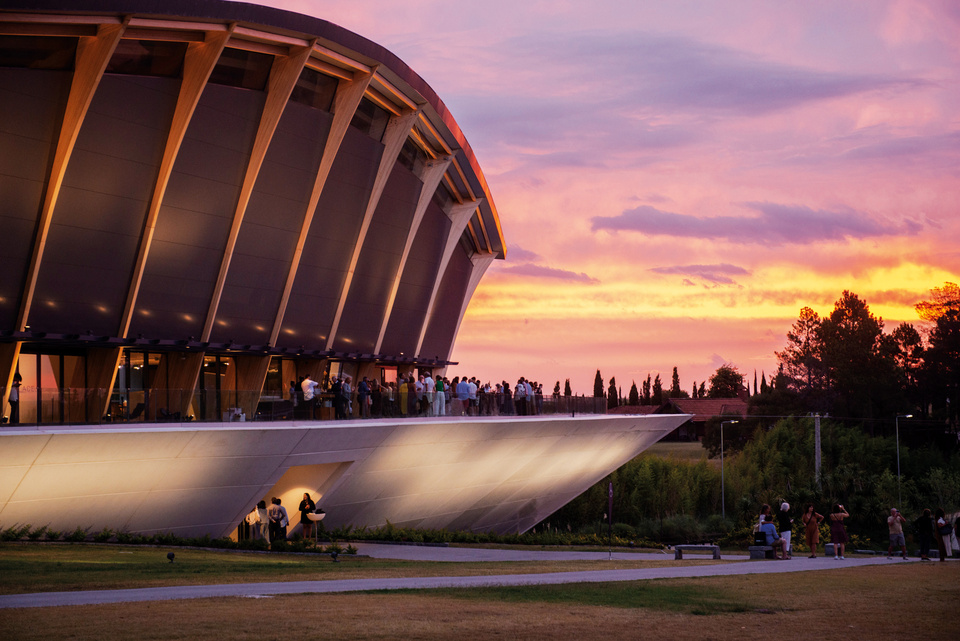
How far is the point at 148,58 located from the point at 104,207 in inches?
176

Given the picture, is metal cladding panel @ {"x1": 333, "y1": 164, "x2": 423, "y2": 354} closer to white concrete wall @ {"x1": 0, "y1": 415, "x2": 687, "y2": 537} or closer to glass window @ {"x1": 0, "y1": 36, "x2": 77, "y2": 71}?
white concrete wall @ {"x1": 0, "y1": 415, "x2": 687, "y2": 537}

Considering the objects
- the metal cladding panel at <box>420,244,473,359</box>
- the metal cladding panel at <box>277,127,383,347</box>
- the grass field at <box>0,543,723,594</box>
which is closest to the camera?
the grass field at <box>0,543,723,594</box>

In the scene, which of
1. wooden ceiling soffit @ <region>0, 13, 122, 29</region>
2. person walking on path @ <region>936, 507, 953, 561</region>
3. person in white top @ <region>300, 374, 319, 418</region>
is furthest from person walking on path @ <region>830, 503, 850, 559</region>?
wooden ceiling soffit @ <region>0, 13, 122, 29</region>

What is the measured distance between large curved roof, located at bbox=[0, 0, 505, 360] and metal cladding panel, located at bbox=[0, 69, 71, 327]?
39 millimetres

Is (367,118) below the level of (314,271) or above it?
above

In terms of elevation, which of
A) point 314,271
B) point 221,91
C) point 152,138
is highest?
point 221,91

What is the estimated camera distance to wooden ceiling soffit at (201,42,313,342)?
29.7 m

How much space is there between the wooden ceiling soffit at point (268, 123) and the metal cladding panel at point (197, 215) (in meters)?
0.20

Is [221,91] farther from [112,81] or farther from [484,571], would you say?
[484,571]

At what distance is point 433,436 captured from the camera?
30.2 metres

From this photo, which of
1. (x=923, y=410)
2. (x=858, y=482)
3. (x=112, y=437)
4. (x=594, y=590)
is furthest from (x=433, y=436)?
(x=923, y=410)

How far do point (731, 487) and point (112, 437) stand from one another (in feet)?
152

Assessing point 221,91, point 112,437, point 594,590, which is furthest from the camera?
point 221,91

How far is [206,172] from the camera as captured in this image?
96.6 ft
